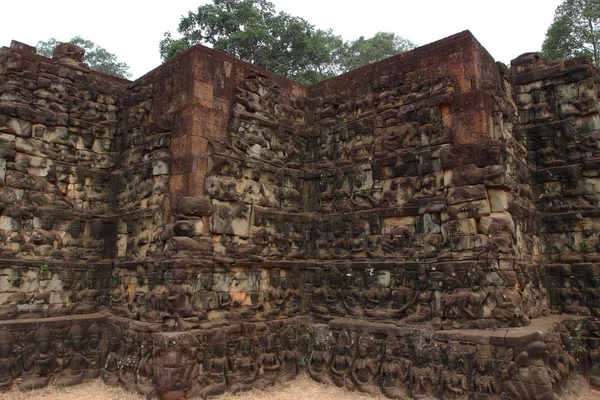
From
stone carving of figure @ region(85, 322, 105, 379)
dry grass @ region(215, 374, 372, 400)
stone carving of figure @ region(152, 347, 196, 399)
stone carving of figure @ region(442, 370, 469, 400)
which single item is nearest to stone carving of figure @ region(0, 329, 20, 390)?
stone carving of figure @ region(85, 322, 105, 379)

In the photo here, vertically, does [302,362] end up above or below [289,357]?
below

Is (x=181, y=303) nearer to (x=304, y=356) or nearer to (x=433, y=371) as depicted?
(x=304, y=356)

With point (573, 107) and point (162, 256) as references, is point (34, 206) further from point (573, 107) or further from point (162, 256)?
point (573, 107)

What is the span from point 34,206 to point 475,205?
8164mm

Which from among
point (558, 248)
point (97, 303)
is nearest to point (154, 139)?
point (97, 303)

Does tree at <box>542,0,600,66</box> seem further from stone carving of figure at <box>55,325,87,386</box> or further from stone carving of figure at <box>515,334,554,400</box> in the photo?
stone carving of figure at <box>55,325,87,386</box>

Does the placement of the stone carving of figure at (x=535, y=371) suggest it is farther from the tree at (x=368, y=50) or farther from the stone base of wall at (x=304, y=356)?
the tree at (x=368, y=50)

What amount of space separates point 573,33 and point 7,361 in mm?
27029

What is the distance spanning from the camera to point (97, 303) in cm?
970

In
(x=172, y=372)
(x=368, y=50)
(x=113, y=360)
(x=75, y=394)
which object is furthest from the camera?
(x=368, y=50)

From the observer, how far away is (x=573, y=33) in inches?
928

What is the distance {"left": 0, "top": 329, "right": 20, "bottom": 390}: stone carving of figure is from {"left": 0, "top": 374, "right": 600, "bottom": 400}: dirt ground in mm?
192

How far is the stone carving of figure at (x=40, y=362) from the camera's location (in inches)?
320

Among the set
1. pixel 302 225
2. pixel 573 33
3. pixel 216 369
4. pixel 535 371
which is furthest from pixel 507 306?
pixel 573 33
